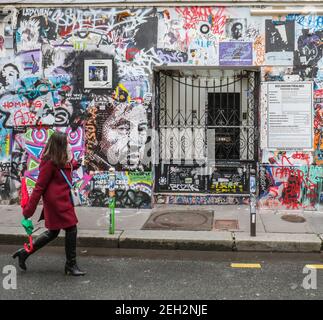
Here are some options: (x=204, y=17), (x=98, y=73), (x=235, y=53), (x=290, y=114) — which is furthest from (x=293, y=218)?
(x=98, y=73)

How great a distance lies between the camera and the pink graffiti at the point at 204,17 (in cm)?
927

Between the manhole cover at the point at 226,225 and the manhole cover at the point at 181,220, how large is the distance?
0.12 metres

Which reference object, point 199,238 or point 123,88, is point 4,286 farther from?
point 123,88

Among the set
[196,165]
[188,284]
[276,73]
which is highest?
[276,73]

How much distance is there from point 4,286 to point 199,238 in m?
3.02

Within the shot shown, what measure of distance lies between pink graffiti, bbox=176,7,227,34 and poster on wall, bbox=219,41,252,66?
337mm

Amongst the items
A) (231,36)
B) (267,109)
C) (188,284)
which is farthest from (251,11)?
(188,284)

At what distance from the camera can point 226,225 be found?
8.16 metres

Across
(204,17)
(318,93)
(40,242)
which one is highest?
(204,17)

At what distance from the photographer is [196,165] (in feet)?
32.4

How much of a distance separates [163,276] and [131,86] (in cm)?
467

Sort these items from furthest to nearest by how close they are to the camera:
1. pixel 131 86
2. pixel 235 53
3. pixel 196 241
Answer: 1. pixel 131 86
2. pixel 235 53
3. pixel 196 241
